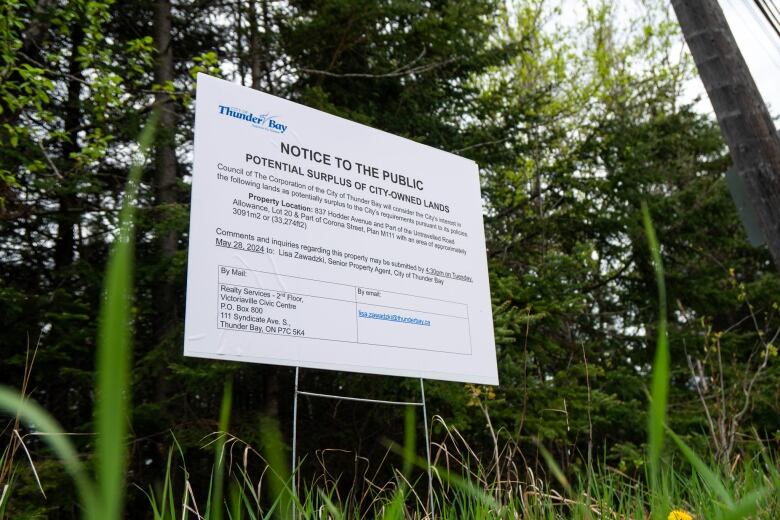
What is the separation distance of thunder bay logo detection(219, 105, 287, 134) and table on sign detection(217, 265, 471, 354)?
79cm

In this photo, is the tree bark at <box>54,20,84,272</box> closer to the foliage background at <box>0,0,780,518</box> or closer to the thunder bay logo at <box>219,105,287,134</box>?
the foliage background at <box>0,0,780,518</box>

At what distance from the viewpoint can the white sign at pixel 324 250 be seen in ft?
11.7

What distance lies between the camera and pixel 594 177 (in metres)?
9.05

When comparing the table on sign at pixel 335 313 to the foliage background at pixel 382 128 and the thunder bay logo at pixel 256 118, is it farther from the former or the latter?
the foliage background at pixel 382 128

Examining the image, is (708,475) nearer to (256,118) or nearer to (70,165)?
(256,118)

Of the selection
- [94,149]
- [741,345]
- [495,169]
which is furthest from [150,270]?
[741,345]

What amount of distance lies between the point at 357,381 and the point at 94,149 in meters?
2.96

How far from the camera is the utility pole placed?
441 cm

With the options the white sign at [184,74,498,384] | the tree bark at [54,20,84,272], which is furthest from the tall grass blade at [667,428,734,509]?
the tree bark at [54,20,84,272]

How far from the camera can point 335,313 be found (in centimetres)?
388

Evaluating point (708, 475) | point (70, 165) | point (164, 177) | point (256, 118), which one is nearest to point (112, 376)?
point (708, 475)

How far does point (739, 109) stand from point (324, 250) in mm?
2514

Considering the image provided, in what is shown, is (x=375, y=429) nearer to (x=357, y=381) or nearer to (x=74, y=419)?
(x=357, y=381)

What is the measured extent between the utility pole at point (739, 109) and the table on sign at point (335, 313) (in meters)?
1.77
